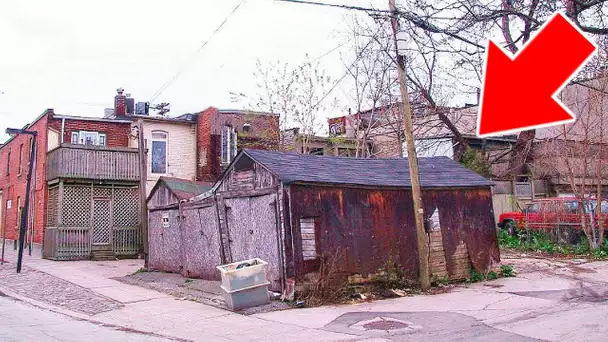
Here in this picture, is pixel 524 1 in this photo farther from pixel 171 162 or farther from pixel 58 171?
pixel 171 162

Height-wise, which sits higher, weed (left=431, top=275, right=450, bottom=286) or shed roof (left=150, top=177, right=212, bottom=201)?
shed roof (left=150, top=177, right=212, bottom=201)

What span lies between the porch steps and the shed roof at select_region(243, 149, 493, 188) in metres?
12.4

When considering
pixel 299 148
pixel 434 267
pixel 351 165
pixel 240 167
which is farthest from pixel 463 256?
pixel 299 148

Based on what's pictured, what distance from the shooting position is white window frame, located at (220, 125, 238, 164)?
2881 centimetres

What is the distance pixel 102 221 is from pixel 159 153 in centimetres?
538

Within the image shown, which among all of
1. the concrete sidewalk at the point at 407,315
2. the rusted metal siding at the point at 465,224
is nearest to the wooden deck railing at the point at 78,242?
the concrete sidewalk at the point at 407,315

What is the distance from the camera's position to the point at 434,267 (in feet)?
45.6

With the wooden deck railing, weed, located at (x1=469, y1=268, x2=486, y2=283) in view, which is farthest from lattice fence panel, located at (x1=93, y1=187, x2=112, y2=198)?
weed, located at (x1=469, y1=268, x2=486, y2=283)

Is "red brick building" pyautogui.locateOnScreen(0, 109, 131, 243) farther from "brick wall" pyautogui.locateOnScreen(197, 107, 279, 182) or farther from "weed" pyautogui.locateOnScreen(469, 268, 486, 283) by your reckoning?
"weed" pyautogui.locateOnScreen(469, 268, 486, 283)

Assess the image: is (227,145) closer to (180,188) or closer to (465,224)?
(180,188)

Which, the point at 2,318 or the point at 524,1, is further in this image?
the point at 2,318

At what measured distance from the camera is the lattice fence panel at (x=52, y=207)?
76.1 ft

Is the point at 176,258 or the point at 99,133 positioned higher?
the point at 99,133

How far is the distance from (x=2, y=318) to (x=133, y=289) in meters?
4.21
